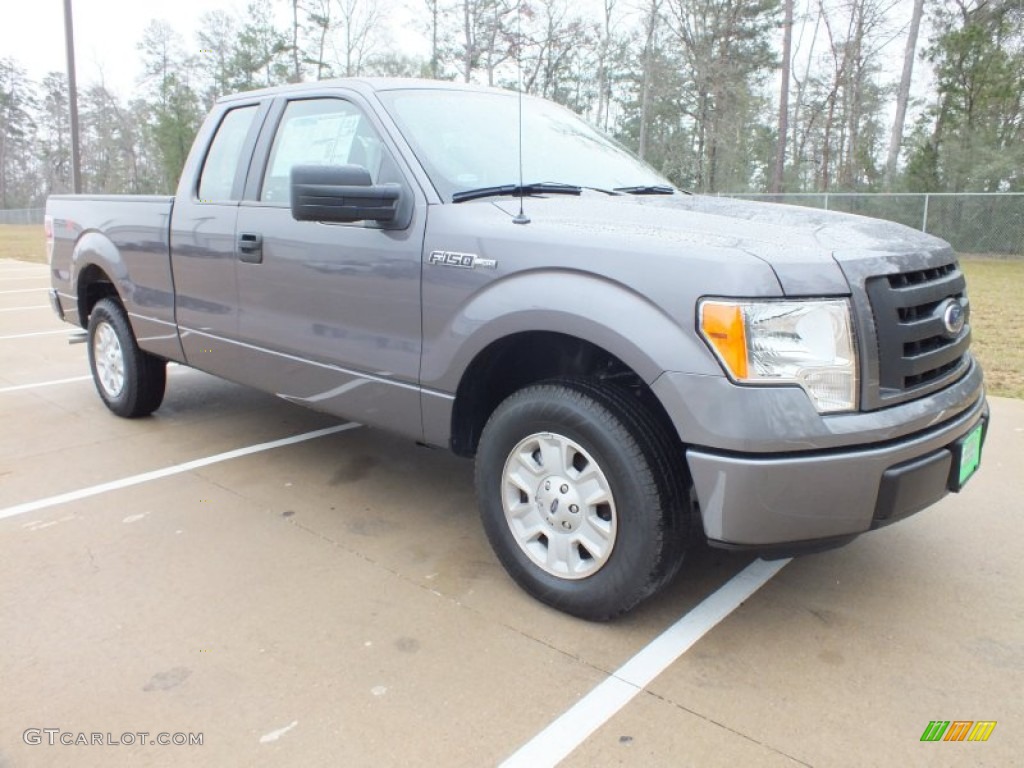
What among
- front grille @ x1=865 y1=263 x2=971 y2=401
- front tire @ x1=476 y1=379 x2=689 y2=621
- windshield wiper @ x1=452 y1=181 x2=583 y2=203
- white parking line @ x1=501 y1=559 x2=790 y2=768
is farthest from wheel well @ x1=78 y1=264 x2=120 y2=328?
front grille @ x1=865 y1=263 x2=971 y2=401

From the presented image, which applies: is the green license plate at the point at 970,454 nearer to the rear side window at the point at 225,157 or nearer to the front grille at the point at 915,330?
the front grille at the point at 915,330

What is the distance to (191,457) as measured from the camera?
14.9 feet

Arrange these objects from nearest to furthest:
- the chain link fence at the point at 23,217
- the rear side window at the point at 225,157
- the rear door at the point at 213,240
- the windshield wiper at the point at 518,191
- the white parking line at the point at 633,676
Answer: the white parking line at the point at 633,676 → the windshield wiper at the point at 518,191 → the rear door at the point at 213,240 → the rear side window at the point at 225,157 → the chain link fence at the point at 23,217

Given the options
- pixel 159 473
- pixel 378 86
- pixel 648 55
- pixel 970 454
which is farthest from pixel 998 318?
pixel 648 55

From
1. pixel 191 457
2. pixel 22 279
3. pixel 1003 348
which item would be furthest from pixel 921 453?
pixel 22 279

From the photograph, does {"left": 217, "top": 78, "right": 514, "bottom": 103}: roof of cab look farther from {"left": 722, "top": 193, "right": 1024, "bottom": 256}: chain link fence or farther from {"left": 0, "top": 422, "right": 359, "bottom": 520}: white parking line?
{"left": 722, "top": 193, "right": 1024, "bottom": 256}: chain link fence

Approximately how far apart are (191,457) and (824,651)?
3.50 metres

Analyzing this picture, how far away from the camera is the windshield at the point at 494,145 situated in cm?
326

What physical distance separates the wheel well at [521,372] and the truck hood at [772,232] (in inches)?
17.3

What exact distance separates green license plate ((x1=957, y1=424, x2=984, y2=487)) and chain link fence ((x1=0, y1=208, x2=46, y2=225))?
5397 centimetres

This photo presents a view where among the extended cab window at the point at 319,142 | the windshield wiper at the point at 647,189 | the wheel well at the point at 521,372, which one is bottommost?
the wheel well at the point at 521,372

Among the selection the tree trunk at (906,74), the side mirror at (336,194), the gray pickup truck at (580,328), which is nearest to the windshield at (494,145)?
the gray pickup truck at (580,328)

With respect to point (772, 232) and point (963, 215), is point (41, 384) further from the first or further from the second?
point (963, 215)

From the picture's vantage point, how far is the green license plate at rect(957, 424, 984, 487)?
103 inches
